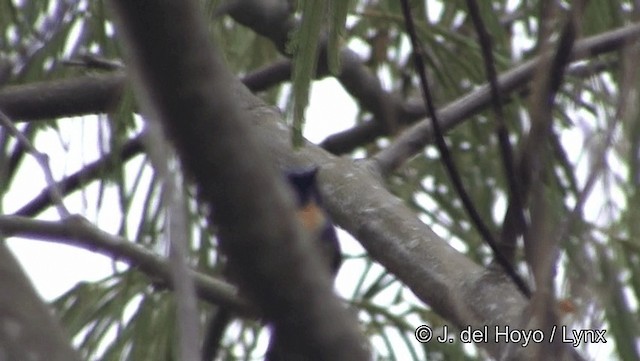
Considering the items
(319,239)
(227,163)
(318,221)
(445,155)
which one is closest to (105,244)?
(445,155)

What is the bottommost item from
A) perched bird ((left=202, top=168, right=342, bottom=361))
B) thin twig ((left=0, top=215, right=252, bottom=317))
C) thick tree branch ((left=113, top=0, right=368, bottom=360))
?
thick tree branch ((left=113, top=0, right=368, bottom=360))

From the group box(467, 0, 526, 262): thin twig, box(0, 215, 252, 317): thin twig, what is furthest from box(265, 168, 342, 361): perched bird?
box(467, 0, 526, 262): thin twig

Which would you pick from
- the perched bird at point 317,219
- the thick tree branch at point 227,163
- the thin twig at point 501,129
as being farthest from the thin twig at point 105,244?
the thick tree branch at point 227,163

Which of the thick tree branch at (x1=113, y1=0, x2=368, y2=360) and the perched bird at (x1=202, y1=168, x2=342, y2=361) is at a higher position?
the perched bird at (x1=202, y1=168, x2=342, y2=361)

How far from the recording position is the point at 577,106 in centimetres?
130

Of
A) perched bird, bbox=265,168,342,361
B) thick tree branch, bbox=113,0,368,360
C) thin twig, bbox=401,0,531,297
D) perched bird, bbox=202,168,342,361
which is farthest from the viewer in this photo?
perched bird, bbox=202,168,342,361

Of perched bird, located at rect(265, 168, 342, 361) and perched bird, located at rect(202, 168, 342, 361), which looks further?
perched bird, located at rect(202, 168, 342, 361)

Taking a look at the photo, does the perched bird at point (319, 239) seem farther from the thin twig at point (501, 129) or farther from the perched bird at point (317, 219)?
the thin twig at point (501, 129)

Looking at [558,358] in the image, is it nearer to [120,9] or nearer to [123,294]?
[120,9]

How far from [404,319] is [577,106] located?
4.30ft

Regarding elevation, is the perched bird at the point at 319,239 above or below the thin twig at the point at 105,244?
above

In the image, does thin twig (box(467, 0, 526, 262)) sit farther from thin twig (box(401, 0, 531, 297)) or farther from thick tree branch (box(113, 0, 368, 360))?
thick tree branch (box(113, 0, 368, 360))

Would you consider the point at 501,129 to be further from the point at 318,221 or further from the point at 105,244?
the point at 318,221

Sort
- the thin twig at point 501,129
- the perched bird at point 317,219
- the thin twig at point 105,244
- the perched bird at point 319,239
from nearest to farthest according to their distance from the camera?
the thin twig at point 501,129, the thin twig at point 105,244, the perched bird at point 317,219, the perched bird at point 319,239
